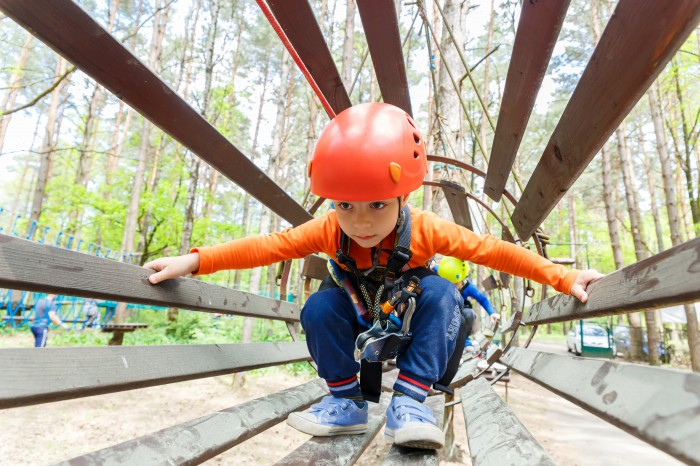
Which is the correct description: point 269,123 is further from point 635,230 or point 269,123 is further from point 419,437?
point 419,437

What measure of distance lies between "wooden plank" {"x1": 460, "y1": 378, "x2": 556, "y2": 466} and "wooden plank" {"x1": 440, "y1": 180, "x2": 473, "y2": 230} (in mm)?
1629

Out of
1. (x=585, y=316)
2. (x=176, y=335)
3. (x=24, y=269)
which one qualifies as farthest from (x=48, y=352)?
(x=176, y=335)

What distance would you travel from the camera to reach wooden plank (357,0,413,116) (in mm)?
1540

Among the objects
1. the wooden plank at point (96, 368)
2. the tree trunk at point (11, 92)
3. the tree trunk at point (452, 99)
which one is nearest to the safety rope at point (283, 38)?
the wooden plank at point (96, 368)

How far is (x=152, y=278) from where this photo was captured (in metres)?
1.28

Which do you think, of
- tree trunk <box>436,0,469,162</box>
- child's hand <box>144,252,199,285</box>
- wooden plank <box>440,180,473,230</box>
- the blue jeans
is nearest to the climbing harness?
the blue jeans

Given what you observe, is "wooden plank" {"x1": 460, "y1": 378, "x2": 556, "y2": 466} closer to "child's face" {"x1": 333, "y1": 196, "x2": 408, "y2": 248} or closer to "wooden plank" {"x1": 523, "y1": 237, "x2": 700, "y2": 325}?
"wooden plank" {"x1": 523, "y1": 237, "x2": 700, "y2": 325}

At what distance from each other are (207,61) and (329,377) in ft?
27.2

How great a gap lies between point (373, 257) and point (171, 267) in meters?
0.75

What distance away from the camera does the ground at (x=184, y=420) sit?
4867mm

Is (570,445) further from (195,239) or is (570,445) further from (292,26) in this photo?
(195,239)

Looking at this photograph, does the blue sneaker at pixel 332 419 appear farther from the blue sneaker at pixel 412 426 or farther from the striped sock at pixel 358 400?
the blue sneaker at pixel 412 426

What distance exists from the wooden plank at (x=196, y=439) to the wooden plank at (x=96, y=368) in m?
0.15

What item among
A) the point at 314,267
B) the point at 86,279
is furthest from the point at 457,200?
the point at 86,279
